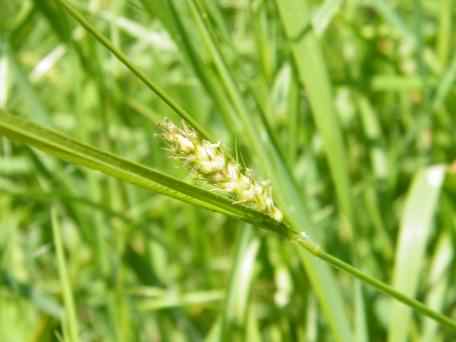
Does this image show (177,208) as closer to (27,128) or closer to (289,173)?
(289,173)

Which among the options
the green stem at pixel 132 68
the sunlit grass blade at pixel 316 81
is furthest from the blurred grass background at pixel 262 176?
the green stem at pixel 132 68

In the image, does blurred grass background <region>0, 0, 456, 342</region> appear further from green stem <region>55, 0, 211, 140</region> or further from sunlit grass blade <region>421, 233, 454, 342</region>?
green stem <region>55, 0, 211, 140</region>

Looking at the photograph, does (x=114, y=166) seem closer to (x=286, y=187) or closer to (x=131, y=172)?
(x=131, y=172)

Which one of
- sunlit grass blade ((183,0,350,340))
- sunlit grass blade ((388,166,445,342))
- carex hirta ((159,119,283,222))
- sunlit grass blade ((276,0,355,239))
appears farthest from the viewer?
sunlit grass blade ((388,166,445,342))

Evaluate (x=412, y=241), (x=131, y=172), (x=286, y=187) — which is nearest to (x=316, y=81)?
(x=286, y=187)

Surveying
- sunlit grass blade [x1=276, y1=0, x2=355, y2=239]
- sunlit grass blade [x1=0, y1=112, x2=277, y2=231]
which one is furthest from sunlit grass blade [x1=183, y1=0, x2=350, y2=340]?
sunlit grass blade [x1=0, y1=112, x2=277, y2=231]

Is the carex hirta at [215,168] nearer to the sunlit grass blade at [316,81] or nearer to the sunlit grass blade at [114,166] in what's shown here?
the sunlit grass blade at [114,166]

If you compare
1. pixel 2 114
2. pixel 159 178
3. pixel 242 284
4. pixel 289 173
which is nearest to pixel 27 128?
pixel 2 114
